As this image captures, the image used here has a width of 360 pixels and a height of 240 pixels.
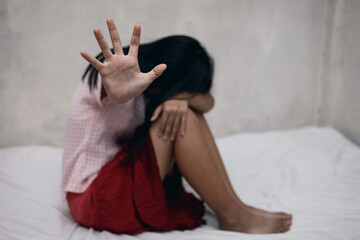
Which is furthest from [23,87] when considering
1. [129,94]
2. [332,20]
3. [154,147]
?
[332,20]

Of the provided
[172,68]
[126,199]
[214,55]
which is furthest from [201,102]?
[214,55]

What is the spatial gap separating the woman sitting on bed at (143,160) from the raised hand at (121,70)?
18 cm

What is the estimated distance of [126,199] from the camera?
88 cm

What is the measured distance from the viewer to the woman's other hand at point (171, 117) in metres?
0.90

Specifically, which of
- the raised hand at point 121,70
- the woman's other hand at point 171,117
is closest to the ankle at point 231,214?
the woman's other hand at point 171,117

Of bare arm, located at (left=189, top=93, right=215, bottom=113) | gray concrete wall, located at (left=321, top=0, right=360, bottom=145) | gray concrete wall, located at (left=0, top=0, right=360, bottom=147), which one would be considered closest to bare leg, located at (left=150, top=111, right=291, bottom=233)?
bare arm, located at (left=189, top=93, right=215, bottom=113)

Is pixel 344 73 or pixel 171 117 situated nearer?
pixel 171 117

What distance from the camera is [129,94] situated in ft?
2.26

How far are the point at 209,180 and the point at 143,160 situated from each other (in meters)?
0.20

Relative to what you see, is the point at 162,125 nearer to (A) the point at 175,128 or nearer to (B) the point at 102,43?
(A) the point at 175,128

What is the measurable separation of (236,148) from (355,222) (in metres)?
0.76

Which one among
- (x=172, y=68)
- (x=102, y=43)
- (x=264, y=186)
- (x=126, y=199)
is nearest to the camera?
(x=102, y=43)

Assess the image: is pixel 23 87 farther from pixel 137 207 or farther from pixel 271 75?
pixel 271 75

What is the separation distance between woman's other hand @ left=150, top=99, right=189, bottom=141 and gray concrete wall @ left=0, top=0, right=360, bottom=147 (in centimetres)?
83
